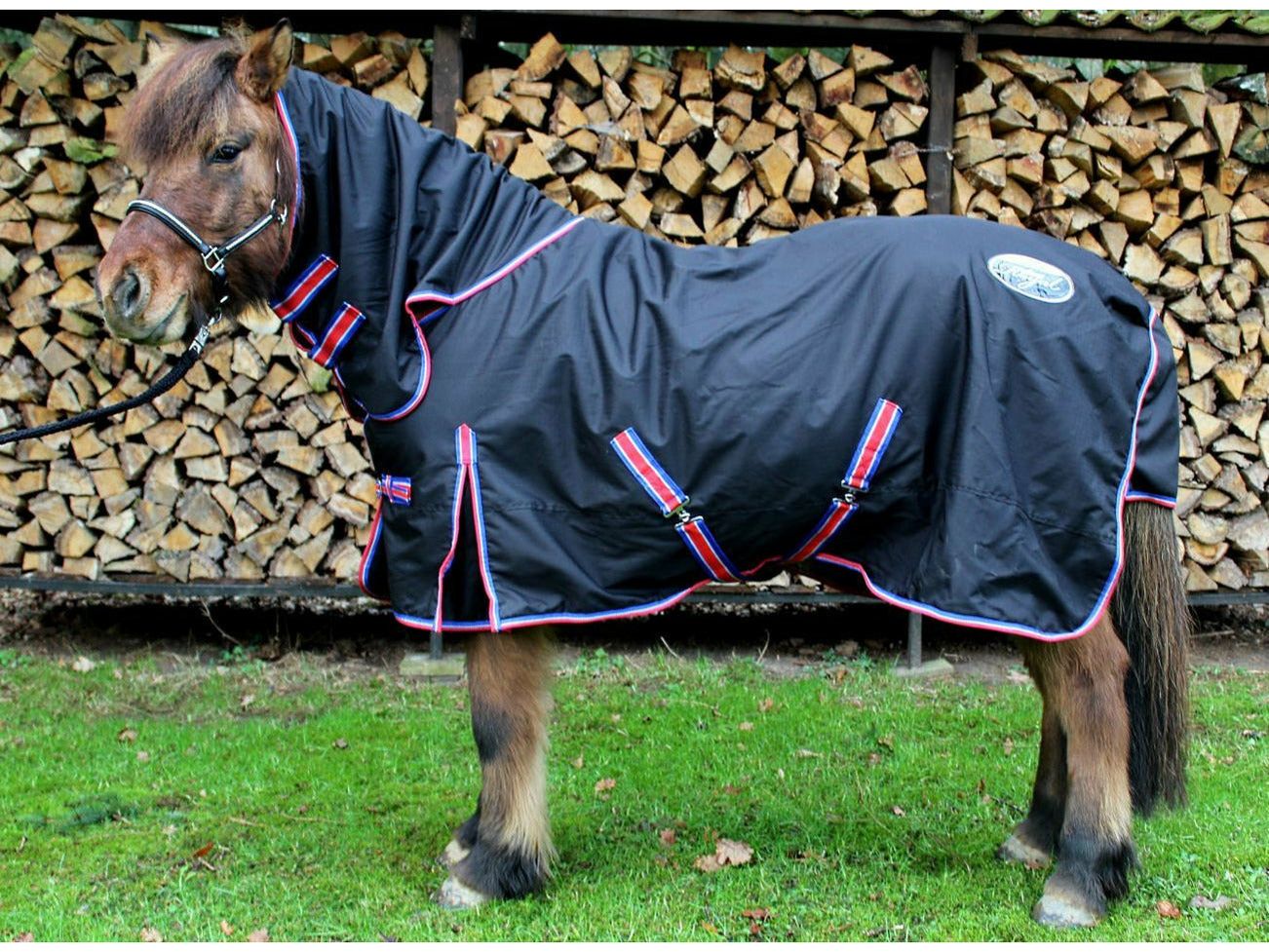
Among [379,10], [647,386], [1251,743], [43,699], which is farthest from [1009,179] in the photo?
[43,699]

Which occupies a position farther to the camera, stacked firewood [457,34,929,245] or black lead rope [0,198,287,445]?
stacked firewood [457,34,929,245]

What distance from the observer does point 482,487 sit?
302 centimetres

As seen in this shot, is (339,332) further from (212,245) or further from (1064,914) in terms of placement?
(1064,914)

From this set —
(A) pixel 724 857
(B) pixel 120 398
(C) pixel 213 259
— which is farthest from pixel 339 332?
(B) pixel 120 398

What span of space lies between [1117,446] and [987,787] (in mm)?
1770

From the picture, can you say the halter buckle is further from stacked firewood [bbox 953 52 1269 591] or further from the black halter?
stacked firewood [bbox 953 52 1269 591]

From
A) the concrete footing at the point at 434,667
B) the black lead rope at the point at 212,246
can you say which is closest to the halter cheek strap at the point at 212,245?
the black lead rope at the point at 212,246

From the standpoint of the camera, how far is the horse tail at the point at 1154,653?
3.22 metres

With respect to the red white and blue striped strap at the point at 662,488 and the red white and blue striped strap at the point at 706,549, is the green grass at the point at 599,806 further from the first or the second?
the red white and blue striped strap at the point at 662,488

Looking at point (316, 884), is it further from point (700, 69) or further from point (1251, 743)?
point (700, 69)

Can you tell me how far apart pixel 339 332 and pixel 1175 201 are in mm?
4787

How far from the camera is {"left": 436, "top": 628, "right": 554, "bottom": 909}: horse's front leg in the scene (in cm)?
318

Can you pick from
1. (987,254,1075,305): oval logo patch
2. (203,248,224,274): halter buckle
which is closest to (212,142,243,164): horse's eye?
(203,248,224,274): halter buckle

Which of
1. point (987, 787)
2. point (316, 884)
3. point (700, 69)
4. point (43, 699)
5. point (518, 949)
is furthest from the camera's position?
point (700, 69)
